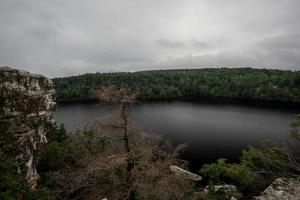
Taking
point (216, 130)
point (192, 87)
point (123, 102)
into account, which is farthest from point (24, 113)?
point (192, 87)

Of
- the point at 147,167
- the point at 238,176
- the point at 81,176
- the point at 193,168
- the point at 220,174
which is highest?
the point at 147,167

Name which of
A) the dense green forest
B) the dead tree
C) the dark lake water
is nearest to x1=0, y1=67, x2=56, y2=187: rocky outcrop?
the dead tree

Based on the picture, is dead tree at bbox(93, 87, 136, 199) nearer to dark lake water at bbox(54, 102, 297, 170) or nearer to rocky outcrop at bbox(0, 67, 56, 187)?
rocky outcrop at bbox(0, 67, 56, 187)

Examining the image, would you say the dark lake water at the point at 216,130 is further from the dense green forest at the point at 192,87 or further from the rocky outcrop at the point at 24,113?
the dense green forest at the point at 192,87

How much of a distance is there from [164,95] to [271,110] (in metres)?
41.9

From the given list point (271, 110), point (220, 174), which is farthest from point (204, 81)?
point (220, 174)

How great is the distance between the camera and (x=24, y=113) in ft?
28.7

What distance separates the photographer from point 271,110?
59156 millimetres

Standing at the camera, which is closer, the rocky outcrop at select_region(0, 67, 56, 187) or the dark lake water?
the rocky outcrop at select_region(0, 67, 56, 187)

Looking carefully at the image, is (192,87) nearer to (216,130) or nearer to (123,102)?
(216,130)

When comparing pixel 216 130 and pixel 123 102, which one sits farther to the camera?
pixel 216 130

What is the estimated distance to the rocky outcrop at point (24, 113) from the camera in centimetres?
814

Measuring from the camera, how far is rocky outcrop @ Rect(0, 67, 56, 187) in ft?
26.7

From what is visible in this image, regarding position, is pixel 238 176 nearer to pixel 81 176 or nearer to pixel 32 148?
pixel 81 176
